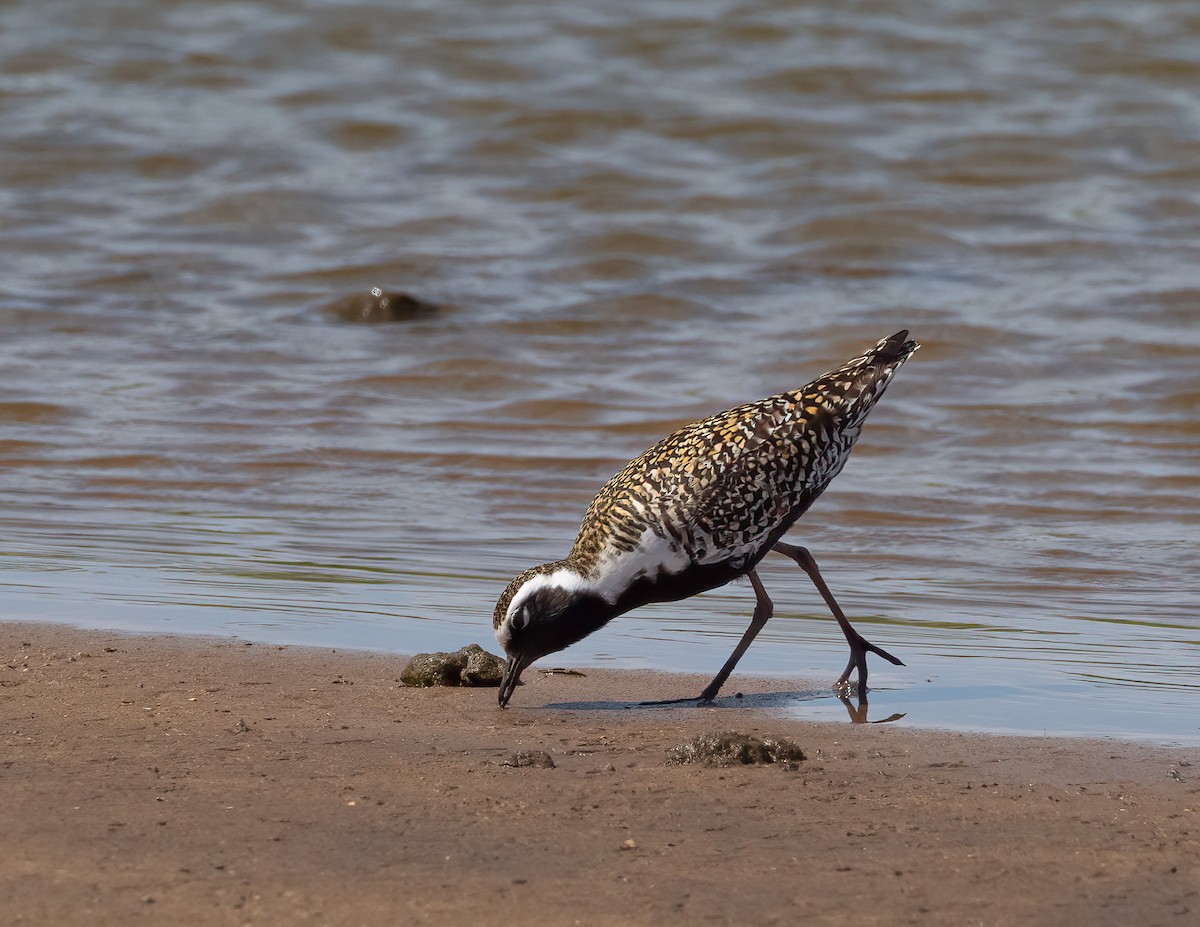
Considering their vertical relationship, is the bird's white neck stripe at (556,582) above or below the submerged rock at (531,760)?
above

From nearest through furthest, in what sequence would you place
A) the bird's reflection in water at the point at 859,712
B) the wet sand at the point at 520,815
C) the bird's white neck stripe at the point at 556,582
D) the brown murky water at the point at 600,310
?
the wet sand at the point at 520,815
the bird's reflection in water at the point at 859,712
the bird's white neck stripe at the point at 556,582
the brown murky water at the point at 600,310

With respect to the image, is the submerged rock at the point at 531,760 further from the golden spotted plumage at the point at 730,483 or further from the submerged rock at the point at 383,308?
the submerged rock at the point at 383,308

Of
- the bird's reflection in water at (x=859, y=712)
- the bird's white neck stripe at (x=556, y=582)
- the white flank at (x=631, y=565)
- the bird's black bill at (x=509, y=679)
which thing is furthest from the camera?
the white flank at (x=631, y=565)

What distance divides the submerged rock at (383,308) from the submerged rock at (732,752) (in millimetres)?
10335

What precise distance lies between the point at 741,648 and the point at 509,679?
1.03 m

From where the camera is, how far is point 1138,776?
5750mm

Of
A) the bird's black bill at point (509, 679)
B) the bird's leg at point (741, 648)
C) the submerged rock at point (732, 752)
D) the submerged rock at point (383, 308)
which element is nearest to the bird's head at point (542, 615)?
the bird's black bill at point (509, 679)

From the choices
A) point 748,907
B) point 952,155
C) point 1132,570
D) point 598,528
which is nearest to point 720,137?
point 952,155

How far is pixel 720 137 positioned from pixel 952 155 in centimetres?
253

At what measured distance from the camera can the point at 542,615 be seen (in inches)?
277

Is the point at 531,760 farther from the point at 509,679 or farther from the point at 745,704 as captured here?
the point at 745,704

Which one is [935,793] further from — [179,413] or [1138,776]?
[179,413]

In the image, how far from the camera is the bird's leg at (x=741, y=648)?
703cm

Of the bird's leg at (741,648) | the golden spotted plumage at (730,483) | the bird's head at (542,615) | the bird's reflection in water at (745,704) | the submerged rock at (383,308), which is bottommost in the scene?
the submerged rock at (383,308)
